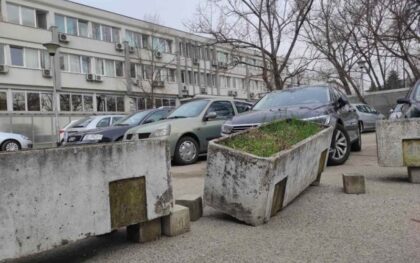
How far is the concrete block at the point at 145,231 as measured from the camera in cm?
449

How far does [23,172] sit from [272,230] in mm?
2479

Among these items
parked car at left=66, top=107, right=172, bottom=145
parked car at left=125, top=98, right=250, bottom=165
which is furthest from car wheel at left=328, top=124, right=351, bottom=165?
parked car at left=66, top=107, right=172, bottom=145

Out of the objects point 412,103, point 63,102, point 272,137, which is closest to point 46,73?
point 63,102

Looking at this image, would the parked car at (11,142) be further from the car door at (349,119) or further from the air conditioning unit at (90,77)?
the air conditioning unit at (90,77)

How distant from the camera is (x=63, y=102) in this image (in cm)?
3809

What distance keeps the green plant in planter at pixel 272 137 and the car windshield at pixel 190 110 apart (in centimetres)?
565

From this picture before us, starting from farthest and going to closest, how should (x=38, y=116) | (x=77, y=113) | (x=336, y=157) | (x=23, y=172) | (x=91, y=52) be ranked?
(x=91, y=52) → (x=77, y=113) → (x=38, y=116) → (x=336, y=157) → (x=23, y=172)

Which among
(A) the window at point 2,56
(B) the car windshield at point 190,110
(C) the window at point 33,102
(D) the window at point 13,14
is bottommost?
(B) the car windshield at point 190,110

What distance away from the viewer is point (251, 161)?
488 centimetres

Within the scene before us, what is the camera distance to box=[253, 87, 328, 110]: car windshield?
32.4 feet

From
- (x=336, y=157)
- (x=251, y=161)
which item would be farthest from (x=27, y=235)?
(x=336, y=157)

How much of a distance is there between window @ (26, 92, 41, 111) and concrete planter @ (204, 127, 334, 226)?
32.5 m

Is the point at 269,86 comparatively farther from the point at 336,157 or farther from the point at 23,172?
the point at 23,172

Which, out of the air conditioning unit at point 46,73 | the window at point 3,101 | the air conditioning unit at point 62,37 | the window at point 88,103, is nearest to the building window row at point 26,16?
the air conditioning unit at point 62,37
